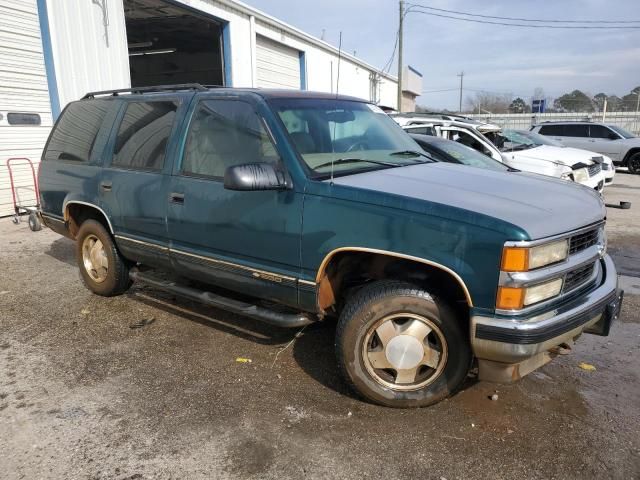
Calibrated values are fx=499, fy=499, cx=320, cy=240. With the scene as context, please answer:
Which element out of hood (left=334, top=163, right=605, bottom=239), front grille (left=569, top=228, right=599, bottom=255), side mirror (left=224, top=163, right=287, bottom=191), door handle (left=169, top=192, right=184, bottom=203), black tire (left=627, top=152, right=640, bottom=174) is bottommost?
black tire (left=627, top=152, right=640, bottom=174)

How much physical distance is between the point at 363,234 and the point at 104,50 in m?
9.45

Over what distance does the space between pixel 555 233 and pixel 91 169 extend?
3971mm

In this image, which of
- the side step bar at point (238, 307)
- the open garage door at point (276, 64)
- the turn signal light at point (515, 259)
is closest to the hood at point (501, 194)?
the turn signal light at point (515, 259)

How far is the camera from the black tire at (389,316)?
2.84 m

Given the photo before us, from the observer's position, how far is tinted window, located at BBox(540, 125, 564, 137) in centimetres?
1828

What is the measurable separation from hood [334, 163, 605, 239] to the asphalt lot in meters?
1.19

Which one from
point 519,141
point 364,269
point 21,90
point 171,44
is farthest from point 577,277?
point 171,44

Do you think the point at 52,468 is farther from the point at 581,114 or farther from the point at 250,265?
the point at 581,114

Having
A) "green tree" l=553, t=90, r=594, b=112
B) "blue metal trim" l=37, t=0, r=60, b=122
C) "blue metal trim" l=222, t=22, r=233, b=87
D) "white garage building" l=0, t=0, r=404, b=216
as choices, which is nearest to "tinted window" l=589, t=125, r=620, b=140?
"white garage building" l=0, t=0, r=404, b=216

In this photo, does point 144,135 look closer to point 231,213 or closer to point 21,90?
point 231,213

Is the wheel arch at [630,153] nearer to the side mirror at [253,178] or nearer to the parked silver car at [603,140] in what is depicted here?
the parked silver car at [603,140]

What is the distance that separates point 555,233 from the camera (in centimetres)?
263

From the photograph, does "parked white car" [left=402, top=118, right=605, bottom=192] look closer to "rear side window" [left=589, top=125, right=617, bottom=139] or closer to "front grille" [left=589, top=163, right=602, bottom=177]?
"front grille" [left=589, top=163, right=602, bottom=177]

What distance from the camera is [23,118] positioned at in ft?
30.5
